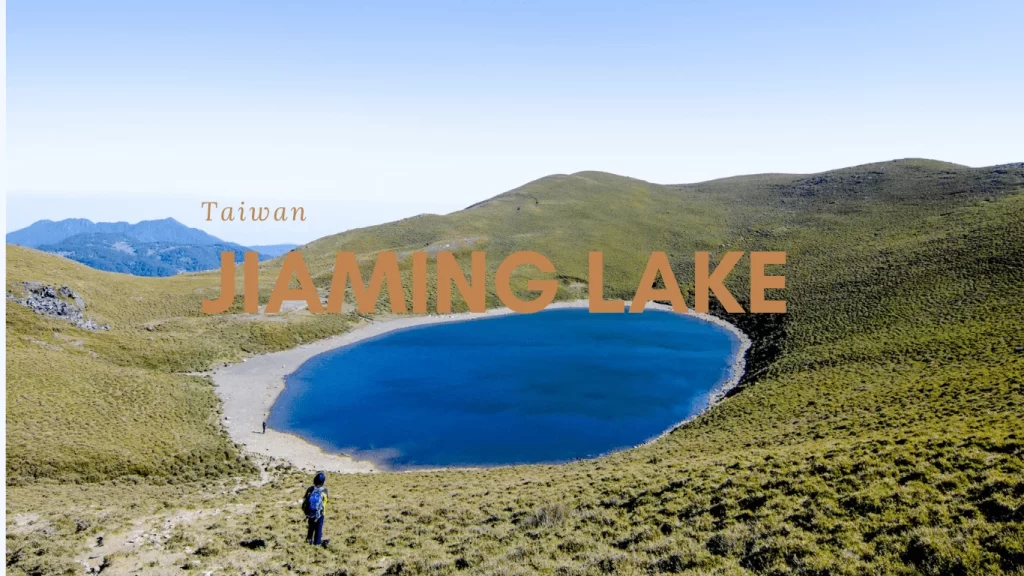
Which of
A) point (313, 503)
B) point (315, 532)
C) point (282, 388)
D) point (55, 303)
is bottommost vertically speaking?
point (282, 388)

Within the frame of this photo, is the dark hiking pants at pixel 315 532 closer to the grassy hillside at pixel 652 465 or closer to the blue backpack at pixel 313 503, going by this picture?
the blue backpack at pixel 313 503

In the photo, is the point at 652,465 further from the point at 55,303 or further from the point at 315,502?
the point at 55,303

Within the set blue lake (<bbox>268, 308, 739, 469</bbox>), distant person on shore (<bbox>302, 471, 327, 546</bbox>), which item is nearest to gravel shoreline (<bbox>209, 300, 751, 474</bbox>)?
blue lake (<bbox>268, 308, 739, 469</bbox>)

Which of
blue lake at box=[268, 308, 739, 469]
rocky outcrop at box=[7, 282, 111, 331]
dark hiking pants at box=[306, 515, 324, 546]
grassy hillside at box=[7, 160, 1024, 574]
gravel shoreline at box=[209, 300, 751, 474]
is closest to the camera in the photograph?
grassy hillside at box=[7, 160, 1024, 574]

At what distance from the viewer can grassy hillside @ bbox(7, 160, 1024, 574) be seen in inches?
508

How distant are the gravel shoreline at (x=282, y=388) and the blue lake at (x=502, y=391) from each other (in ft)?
3.65

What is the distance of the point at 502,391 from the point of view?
4503 centimetres

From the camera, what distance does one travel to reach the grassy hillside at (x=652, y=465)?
12.9m

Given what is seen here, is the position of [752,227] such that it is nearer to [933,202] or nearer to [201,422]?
[933,202]

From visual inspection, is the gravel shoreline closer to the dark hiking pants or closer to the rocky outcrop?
the dark hiking pants

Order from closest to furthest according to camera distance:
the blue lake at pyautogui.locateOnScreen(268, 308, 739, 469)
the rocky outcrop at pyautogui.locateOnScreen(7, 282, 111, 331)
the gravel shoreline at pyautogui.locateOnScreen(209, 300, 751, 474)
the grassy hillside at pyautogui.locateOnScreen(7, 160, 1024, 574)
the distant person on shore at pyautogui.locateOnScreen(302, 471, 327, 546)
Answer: the grassy hillside at pyautogui.locateOnScreen(7, 160, 1024, 574) → the distant person on shore at pyautogui.locateOnScreen(302, 471, 327, 546) → the gravel shoreline at pyautogui.locateOnScreen(209, 300, 751, 474) → the blue lake at pyautogui.locateOnScreen(268, 308, 739, 469) → the rocky outcrop at pyautogui.locateOnScreen(7, 282, 111, 331)

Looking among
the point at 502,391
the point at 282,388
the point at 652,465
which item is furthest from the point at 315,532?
the point at 282,388

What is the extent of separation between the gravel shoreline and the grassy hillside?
1.91 meters

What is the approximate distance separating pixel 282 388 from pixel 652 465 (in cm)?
3684
